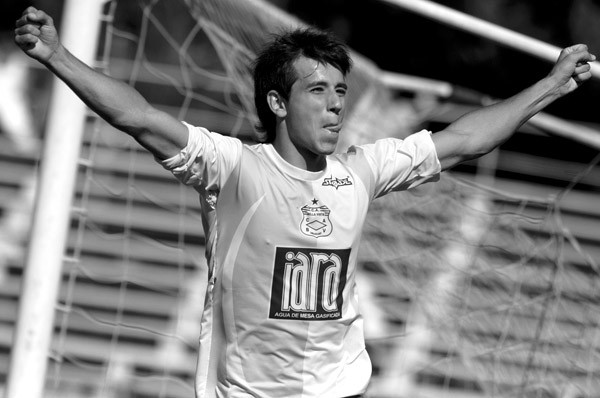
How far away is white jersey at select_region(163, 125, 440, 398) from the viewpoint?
3271mm

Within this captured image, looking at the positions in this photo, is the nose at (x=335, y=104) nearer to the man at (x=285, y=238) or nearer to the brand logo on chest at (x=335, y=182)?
the man at (x=285, y=238)

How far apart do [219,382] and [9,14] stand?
1035cm

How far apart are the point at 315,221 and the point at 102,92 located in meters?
0.77

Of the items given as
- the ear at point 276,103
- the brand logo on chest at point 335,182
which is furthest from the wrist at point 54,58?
the brand logo on chest at point 335,182

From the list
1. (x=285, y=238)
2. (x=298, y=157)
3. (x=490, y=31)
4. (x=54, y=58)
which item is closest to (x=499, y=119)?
(x=298, y=157)

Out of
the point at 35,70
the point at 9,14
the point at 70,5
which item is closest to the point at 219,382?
the point at 70,5

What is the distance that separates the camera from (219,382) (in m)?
3.35

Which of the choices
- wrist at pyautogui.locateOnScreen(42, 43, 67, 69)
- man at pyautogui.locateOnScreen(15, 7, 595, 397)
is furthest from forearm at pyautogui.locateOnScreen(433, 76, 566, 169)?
wrist at pyautogui.locateOnScreen(42, 43, 67, 69)

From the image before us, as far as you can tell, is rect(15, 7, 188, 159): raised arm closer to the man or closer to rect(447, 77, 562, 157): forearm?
the man

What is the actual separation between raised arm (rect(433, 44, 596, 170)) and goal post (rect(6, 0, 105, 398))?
57.8 inches

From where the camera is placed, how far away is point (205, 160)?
10.6 ft

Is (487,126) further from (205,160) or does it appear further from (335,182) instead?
(205,160)

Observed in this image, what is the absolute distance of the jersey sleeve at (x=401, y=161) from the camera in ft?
11.7

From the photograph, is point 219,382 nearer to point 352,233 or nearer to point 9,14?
point 352,233
